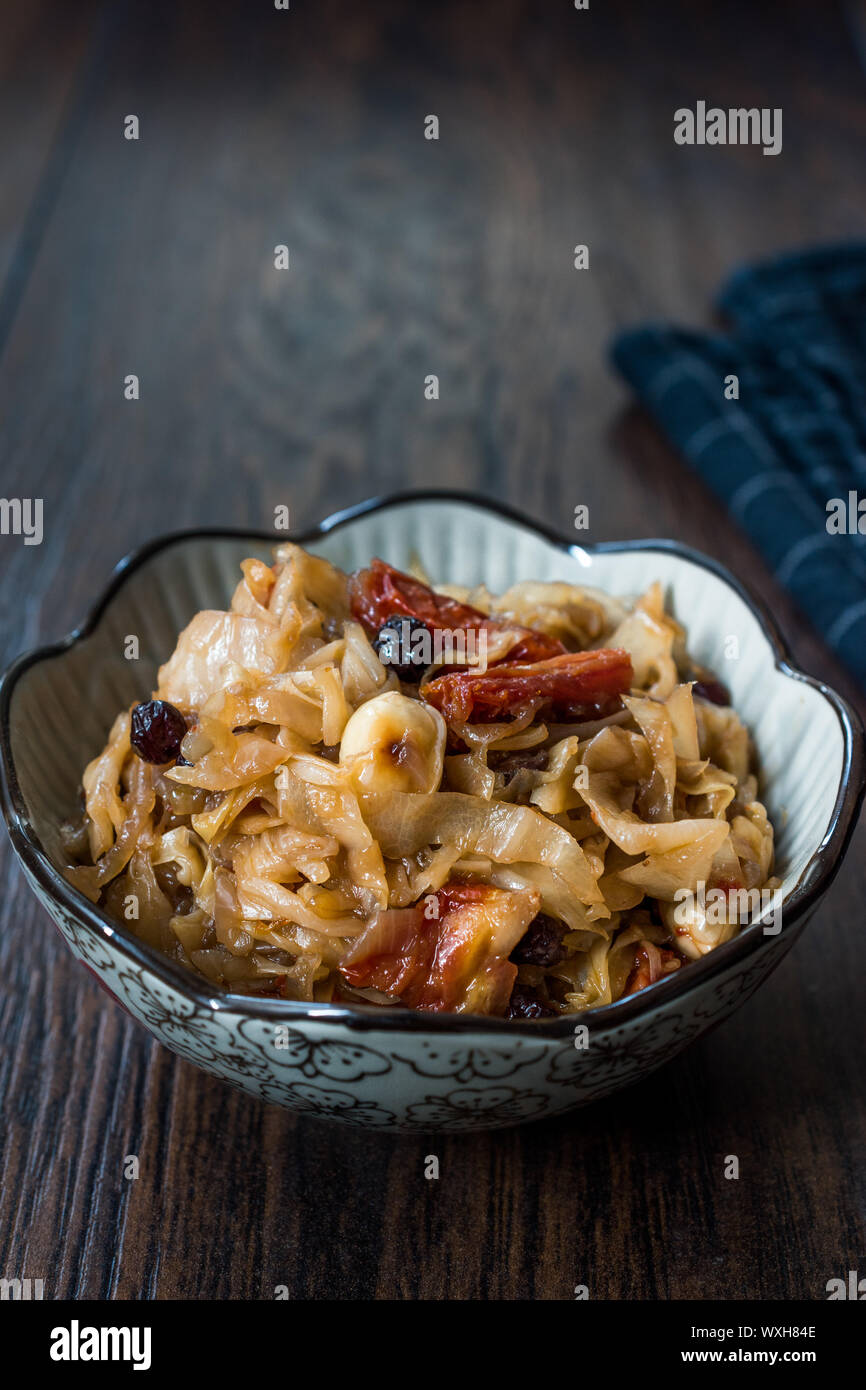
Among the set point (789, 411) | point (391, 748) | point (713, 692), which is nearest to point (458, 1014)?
point (391, 748)

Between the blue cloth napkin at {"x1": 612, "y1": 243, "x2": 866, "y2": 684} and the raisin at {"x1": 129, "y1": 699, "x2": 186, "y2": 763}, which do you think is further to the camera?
the blue cloth napkin at {"x1": 612, "y1": 243, "x2": 866, "y2": 684}

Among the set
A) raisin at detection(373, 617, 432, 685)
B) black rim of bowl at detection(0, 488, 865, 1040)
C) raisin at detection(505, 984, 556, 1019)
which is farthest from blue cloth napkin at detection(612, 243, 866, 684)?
raisin at detection(505, 984, 556, 1019)

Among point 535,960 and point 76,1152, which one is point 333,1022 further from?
point 76,1152

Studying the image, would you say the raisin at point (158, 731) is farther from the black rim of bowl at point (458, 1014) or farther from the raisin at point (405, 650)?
the raisin at point (405, 650)

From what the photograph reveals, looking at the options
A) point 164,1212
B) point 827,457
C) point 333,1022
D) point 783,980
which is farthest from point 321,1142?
point 827,457

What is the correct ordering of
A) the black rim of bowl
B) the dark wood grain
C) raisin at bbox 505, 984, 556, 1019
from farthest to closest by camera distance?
the dark wood grain < raisin at bbox 505, 984, 556, 1019 < the black rim of bowl

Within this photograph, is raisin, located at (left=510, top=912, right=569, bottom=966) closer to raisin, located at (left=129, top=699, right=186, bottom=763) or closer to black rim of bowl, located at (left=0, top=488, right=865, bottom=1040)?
black rim of bowl, located at (left=0, top=488, right=865, bottom=1040)
